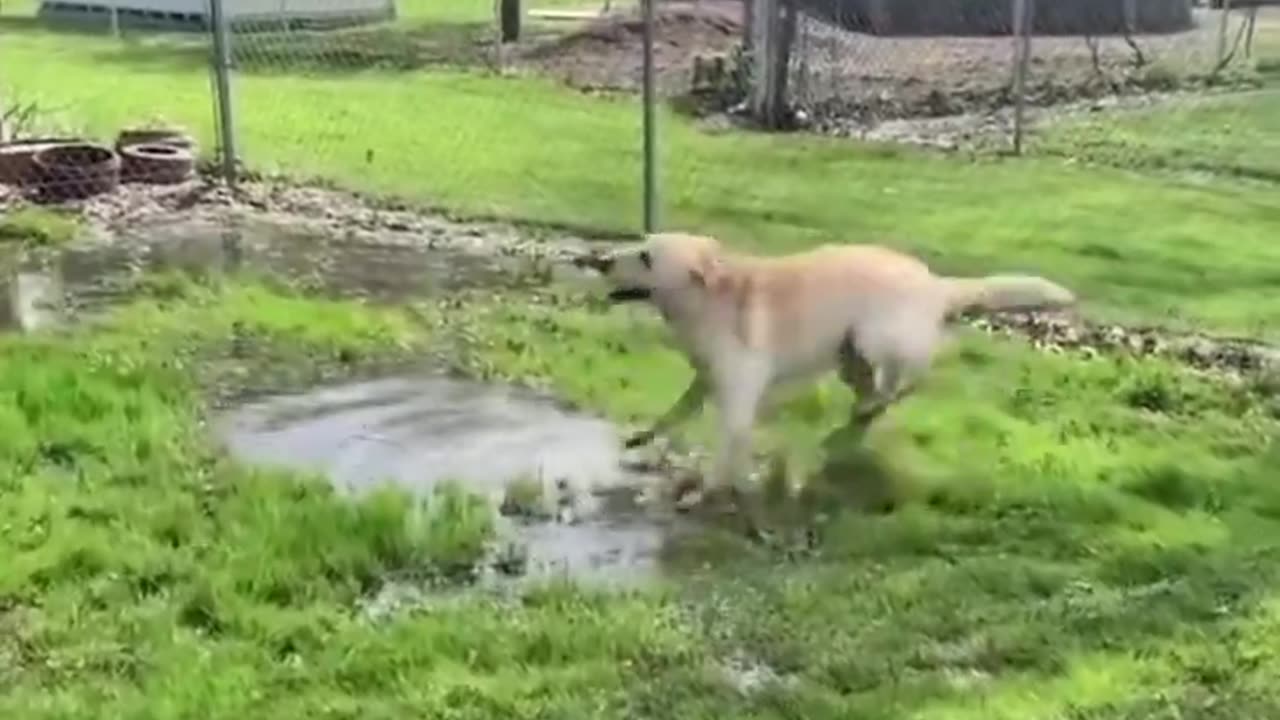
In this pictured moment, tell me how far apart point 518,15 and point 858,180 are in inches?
414

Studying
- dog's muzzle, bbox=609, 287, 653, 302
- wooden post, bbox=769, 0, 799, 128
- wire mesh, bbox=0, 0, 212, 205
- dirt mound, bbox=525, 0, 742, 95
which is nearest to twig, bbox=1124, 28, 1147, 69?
dirt mound, bbox=525, 0, 742, 95

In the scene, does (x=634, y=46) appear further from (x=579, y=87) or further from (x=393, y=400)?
(x=393, y=400)

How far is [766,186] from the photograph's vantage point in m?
11.8

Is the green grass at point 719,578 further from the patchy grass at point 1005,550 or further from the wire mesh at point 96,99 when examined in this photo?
the wire mesh at point 96,99

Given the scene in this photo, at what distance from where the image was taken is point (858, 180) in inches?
471

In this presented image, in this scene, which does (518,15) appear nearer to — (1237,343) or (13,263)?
(13,263)

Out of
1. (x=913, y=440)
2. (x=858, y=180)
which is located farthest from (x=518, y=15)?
(x=913, y=440)

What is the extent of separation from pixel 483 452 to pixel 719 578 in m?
1.36

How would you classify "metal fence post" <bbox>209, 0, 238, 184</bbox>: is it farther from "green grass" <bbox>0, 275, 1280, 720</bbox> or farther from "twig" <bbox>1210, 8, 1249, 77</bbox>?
"twig" <bbox>1210, 8, 1249, 77</bbox>

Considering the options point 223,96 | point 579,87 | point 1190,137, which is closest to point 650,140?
point 223,96

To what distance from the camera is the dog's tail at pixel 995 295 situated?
649 centimetres

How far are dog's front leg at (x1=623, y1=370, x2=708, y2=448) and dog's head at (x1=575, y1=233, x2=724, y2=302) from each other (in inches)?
13.1

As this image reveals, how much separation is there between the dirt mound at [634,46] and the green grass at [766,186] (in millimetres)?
1006

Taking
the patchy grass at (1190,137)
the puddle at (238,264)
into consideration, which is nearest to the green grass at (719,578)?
the puddle at (238,264)
